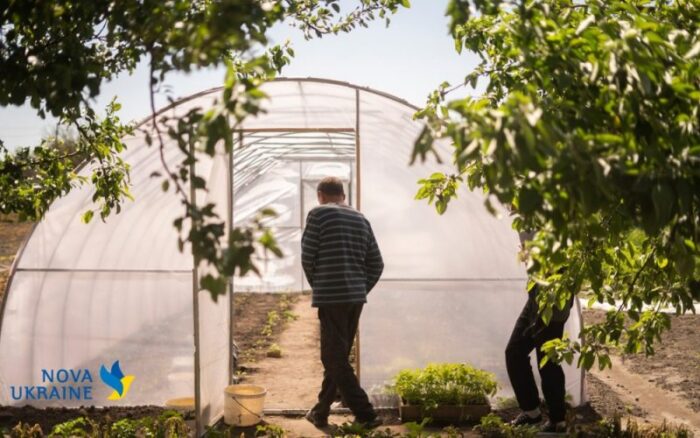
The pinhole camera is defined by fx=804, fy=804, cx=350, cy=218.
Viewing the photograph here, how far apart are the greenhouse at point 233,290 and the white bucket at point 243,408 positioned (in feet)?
2.04

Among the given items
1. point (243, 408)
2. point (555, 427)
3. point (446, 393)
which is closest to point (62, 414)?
point (243, 408)

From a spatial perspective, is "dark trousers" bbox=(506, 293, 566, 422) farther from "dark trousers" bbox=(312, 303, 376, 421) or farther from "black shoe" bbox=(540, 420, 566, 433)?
"dark trousers" bbox=(312, 303, 376, 421)

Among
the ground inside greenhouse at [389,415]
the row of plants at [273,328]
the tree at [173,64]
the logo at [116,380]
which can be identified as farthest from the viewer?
the row of plants at [273,328]

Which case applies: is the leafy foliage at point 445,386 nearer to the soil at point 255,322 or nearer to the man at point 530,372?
the man at point 530,372

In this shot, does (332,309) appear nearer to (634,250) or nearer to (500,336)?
(500,336)

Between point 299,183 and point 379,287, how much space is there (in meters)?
9.53

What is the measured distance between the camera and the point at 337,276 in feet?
20.1

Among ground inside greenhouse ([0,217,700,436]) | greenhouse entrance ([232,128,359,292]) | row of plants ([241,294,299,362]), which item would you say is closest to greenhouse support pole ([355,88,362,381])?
ground inside greenhouse ([0,217,700,436])

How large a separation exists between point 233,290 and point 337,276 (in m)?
1.59

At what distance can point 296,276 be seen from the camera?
1669 cm

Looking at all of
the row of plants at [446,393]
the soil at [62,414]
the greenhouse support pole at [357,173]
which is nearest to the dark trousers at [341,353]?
the row of plants at [446,393]

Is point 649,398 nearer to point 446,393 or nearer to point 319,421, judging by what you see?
point 446,393

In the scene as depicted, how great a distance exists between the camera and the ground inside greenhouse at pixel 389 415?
661 centimetres

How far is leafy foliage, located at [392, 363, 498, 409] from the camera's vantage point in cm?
648
